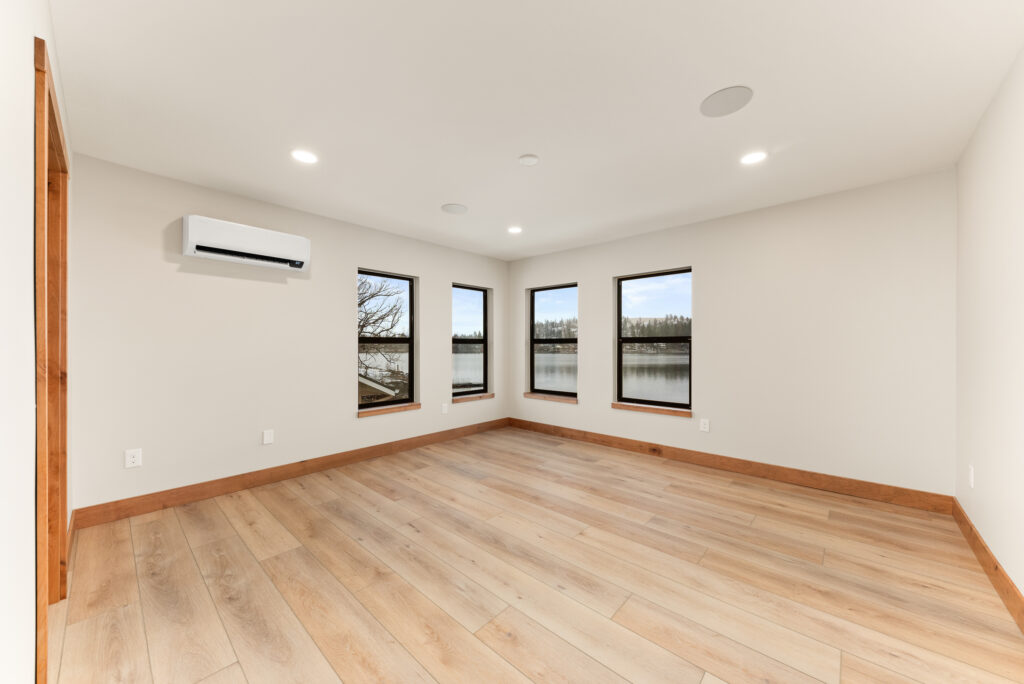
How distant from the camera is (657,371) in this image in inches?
172

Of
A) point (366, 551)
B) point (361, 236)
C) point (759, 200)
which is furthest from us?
point (361, 236)

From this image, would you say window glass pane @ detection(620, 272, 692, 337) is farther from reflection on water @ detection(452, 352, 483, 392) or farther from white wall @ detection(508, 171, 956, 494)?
reflection on water @ detection(452, 352, 483, 392)

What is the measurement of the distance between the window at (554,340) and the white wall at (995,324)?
10.5ft

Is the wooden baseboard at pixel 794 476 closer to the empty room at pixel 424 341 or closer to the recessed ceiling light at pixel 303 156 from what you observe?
the empty room at pixel 424 341

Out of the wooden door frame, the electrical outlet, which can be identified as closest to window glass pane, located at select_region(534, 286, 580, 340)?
the electrical outlet

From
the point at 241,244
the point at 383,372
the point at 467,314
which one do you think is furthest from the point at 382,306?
the point at 241,244

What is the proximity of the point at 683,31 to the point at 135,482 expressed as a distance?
12.9 feet

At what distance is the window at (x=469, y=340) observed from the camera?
509 centimetres

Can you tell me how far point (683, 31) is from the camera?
5.06 ft

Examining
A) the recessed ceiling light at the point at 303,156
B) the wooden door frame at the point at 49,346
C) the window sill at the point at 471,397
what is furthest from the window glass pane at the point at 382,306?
the wooden door frame at the point at 49,346

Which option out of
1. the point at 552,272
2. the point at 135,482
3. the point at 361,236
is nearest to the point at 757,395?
the point at 552,272

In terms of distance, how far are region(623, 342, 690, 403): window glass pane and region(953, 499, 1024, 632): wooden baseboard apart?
1.96 metres

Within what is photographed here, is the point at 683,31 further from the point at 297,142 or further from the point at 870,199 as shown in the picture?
the point at 870,199
